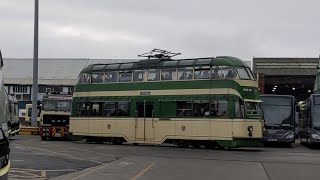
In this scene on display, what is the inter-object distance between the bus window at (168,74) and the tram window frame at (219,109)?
101 inches

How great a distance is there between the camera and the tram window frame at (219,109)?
997 inches

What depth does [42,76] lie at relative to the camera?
69.6 metres

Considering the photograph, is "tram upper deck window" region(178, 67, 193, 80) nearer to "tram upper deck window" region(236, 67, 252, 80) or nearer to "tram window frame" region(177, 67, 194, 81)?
"tram window frame" region(177, 67, 194, 81)

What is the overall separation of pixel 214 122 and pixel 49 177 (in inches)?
513

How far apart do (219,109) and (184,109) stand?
2.05m

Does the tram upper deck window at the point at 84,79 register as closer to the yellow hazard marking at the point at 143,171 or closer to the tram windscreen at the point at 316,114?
the tram windscreen at the point at 316,114

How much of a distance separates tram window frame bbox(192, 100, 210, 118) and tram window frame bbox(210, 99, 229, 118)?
0.75ft

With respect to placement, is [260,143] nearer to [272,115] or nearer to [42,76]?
[272,115]

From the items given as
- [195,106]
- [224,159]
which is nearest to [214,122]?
[195,106]

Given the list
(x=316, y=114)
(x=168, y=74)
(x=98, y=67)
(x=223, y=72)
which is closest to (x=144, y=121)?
(x=168, y=74)

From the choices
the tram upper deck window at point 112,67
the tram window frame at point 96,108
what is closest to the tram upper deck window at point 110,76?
the tram upper deck window at point 112,67

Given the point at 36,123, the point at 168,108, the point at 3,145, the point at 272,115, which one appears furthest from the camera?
the point at 36,123

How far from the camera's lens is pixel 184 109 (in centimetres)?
2684

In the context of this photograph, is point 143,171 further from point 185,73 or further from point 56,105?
point 56,105
